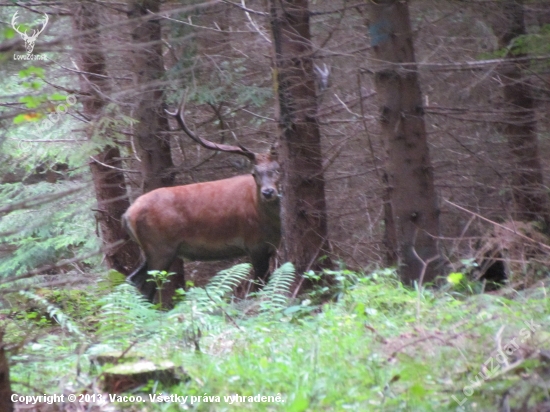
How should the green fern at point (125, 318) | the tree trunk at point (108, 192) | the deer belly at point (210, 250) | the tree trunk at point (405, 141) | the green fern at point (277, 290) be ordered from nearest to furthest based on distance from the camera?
the green fern at point (125, 318) < the green fern at point (277, 290) < the tree trunk at point (405, 141) < the deer belly at point (210, 250) < the tree trunk at point (108, 192)

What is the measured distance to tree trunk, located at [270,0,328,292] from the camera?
8281 millimetres

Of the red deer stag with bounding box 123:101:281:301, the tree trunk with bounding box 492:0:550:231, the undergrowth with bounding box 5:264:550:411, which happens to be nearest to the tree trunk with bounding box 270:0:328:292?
the red deer stag with bounding box 123:101:281:301

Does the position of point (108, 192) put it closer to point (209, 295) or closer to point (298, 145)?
point (298, 145)

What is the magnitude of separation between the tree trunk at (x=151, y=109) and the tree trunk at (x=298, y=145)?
2.49m

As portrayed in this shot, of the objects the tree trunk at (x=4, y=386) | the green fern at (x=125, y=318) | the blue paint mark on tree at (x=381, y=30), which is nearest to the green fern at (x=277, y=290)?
the green fern at (x=125, y=318)

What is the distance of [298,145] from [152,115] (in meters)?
3.39

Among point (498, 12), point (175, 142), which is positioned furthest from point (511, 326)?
point (175, 142)

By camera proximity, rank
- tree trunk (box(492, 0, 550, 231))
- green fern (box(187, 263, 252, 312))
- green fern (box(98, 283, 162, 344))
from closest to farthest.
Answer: green fern (box(98, 283, 162, 344)) → green fern (box(187, 263, 252, 312)) → tree trunk (box(492, 0, 550, 231))

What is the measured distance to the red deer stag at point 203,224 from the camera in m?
10.3

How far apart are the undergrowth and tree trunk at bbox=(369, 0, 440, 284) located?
956mm

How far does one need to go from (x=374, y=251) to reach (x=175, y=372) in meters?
7.09

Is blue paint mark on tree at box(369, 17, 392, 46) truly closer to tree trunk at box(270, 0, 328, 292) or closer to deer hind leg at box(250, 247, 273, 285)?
tree trunk at box(270, 0, 328, 292)

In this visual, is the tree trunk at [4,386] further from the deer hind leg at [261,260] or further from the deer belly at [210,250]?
the deer belly at [210,250]

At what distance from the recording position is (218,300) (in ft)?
20.7
